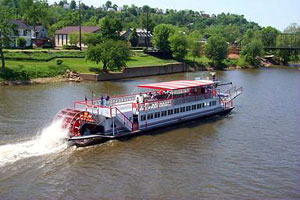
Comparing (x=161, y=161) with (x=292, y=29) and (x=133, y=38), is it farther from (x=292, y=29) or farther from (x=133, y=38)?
(x=292, y=29)

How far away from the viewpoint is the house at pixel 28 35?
10920 cm

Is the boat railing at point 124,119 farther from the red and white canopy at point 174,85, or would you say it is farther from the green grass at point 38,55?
the green grass at point 38,55

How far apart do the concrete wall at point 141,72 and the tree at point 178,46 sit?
5.72 metres

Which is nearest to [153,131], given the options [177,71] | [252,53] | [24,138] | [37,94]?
[24,138]

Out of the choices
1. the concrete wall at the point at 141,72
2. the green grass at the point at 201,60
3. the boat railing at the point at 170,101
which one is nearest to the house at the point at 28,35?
the concrete wall at the point at 141,72

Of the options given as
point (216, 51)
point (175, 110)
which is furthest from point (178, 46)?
point (175, 110)

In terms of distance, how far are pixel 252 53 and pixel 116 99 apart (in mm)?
91895

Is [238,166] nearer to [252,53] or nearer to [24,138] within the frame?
[24,138]

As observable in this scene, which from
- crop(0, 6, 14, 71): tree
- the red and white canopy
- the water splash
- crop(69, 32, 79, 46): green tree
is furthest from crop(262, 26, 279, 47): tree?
the water splash

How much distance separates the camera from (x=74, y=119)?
37.8m

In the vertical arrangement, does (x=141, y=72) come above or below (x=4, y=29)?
below

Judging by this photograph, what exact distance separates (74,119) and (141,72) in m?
57.2

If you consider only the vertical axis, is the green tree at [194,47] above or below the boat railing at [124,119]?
above

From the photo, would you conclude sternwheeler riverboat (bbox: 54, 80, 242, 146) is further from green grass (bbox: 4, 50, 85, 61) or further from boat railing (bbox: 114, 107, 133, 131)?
green grass (bbox: 4, 50, 85, 61)
